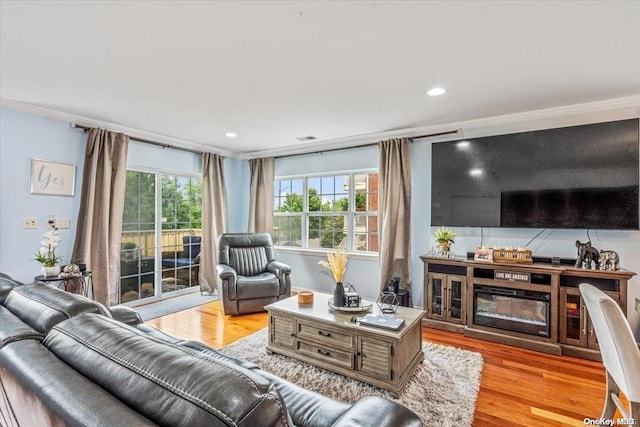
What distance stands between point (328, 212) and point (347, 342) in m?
2.81

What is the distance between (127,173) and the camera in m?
4.34

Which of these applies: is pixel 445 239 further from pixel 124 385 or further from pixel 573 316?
pixel 124 385

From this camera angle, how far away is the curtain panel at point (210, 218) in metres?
5.09

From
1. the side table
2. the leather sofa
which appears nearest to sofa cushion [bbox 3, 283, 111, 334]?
the leather sofa

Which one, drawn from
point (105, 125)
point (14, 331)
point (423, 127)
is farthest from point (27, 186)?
point (423, 127)

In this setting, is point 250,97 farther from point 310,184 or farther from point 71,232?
point 71,232

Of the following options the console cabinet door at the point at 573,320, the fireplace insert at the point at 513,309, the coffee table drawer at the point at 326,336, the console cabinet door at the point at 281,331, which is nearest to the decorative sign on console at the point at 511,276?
the fireplace insert at the point at 513,309

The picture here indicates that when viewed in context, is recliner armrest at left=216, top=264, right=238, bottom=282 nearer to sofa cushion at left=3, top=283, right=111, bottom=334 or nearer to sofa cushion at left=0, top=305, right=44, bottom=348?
sofa cushion at left=3, top=283, right=111, bottom=334

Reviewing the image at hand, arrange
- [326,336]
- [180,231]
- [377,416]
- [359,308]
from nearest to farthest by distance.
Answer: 1. [377,416]
2. [326,336]
3. [359,308]
4. [180,231]

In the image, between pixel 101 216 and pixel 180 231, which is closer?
pixel 101 216

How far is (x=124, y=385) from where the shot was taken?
74 cm

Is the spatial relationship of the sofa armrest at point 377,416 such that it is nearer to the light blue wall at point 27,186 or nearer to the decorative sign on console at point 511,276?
the decorative sign on console at point 511,276

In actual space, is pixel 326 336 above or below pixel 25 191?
below

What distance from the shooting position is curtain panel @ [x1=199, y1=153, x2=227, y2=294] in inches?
200
